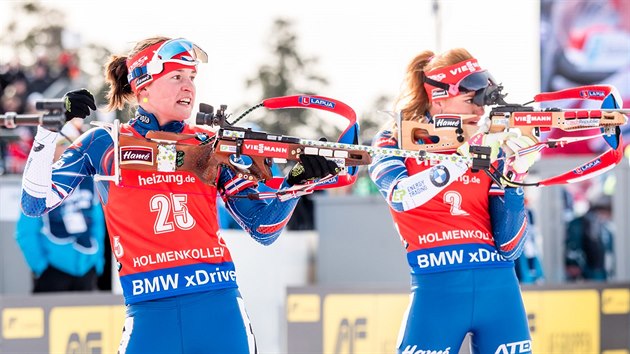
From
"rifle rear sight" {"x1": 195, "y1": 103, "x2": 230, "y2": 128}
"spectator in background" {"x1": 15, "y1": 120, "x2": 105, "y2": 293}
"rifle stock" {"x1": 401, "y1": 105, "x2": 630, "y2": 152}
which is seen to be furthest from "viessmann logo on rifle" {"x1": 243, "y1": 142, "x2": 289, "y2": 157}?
"spectator in background" {"x1": 15, "y1": 120, "x2": 105, "y2": 293}

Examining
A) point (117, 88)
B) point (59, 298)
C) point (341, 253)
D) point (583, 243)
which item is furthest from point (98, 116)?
point (117, 88)

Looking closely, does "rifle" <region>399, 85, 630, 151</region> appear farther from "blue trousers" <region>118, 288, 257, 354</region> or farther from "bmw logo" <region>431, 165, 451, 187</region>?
"blue trousers" <region>118, 288, 257, 354</region>

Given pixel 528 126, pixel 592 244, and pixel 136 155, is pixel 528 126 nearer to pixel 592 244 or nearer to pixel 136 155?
pixel 136 155

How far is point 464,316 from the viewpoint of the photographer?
4.94 metres

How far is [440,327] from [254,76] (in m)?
41.2

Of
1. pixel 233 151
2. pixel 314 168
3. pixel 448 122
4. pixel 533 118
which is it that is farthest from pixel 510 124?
pixel 233 151

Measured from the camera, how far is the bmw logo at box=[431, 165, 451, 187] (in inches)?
184

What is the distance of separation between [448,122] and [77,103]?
5.83ft

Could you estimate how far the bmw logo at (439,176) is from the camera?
15.3ft

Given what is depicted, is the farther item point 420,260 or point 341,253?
point 341,253

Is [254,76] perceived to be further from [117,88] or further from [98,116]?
[117,88]

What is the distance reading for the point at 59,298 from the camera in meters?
6.79

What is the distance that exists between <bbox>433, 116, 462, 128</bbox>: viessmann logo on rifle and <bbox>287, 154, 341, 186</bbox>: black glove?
2.85 feet

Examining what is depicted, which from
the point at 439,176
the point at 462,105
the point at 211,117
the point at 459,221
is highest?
the point at 462,105
